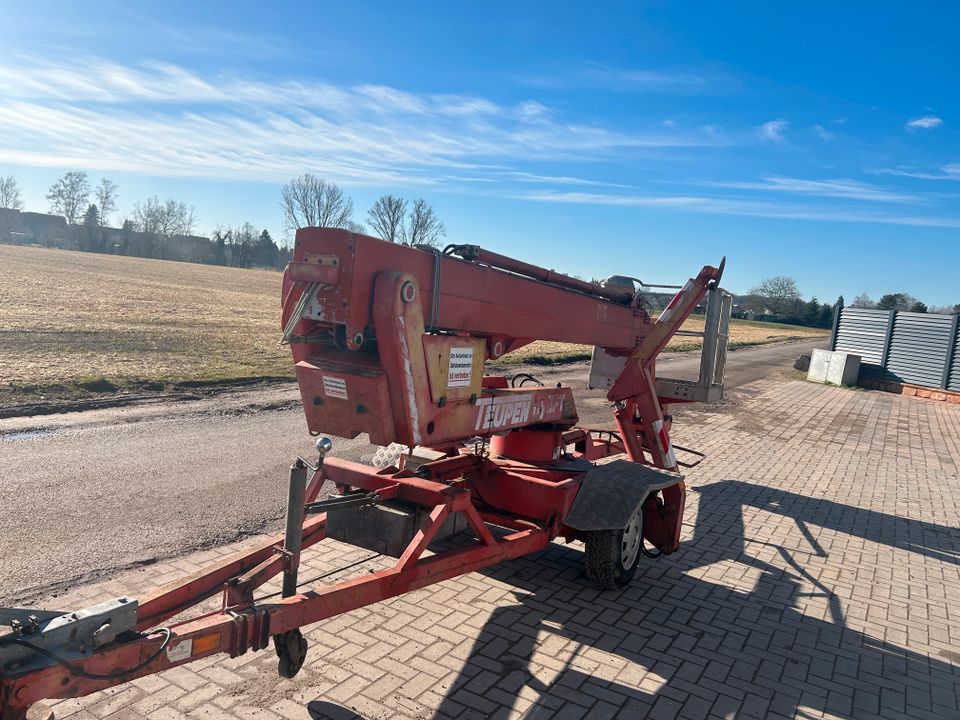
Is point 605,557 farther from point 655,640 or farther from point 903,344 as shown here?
point 903,344

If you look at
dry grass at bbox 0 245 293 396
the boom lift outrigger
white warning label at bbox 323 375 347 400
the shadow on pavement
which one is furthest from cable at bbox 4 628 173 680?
dry grass at bbox 0 245 293 396

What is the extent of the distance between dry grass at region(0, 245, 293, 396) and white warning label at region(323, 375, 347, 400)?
8654 millimetres

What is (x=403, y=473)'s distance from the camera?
4.96 meters

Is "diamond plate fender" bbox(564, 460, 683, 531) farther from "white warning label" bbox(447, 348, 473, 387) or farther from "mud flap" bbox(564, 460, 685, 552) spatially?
"white warning label" bbox(447, 348, 473, 387)

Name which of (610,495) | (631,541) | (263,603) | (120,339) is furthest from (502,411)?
(120,339)

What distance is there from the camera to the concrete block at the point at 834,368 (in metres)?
23.6

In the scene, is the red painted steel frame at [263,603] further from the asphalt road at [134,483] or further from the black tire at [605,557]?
the asphalt road at [134,483]

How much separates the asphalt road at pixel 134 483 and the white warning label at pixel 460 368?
2876 mm

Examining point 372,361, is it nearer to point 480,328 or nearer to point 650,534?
point 480,328

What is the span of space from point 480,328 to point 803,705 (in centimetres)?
309

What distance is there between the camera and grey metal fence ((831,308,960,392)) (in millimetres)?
21281

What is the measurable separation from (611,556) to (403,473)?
1744mm

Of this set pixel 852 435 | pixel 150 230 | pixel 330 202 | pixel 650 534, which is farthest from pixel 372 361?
pixel 150 230

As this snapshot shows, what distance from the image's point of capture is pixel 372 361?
4.04 metres
